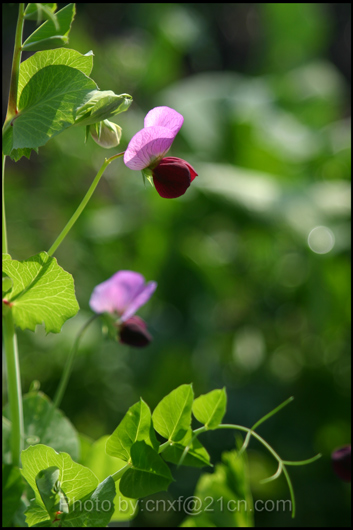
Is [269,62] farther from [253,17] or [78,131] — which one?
[78,131]

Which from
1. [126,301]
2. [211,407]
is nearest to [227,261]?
[126,301]

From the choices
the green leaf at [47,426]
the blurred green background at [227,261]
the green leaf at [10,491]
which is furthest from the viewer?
the blurred green background at [227,261]

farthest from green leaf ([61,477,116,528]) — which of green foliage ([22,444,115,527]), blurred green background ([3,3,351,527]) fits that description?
blurred green background ([3,3,351,527])

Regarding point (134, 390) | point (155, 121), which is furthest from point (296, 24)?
point (155, 121)

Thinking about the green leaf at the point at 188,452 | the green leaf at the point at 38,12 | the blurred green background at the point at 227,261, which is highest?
the blurred green background at the point at 227,261

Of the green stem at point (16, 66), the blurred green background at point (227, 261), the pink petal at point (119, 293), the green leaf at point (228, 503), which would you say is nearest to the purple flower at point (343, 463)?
the green leaf at point (228, 503)

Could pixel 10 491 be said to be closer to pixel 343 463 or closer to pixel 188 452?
pixel 188 452

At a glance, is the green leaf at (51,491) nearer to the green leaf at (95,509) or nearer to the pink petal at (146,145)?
the green leaf at (95,509)
